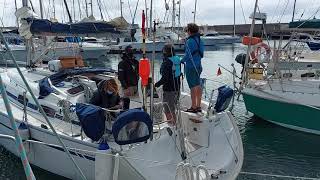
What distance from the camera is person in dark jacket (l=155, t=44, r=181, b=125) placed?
7182 mm

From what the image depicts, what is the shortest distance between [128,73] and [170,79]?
5.68ft

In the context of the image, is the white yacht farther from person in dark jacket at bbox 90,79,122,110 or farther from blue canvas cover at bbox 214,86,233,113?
person in dark jacket at bbox 90,79,122,110

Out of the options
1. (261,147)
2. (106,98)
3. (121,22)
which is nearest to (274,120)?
(261,147)

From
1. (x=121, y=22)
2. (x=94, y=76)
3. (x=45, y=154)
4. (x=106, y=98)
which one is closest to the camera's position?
(x=106, y=98)

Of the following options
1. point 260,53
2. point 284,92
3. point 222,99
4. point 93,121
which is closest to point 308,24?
point 284,92

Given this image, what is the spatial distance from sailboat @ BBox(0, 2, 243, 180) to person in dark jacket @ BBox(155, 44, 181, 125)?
0.19 m

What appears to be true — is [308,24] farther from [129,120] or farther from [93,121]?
[93,121]

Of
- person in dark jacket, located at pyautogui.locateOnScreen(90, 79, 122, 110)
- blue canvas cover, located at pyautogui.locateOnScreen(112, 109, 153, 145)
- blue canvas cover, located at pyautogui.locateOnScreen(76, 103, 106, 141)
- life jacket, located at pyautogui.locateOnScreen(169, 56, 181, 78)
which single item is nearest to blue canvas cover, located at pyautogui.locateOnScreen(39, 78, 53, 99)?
person in dark jacket, located at pyautogui.locateOnScreen(90, 79, 122, 110)

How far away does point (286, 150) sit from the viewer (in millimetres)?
10742

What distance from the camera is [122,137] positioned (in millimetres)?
5883

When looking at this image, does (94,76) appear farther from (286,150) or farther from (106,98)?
(286,150)

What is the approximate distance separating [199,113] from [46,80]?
3.95 m

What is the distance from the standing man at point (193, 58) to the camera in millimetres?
7270

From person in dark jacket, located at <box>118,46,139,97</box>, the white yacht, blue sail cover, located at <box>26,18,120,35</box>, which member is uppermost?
blue sail cover, located at <box>26,18,120,35</box>
